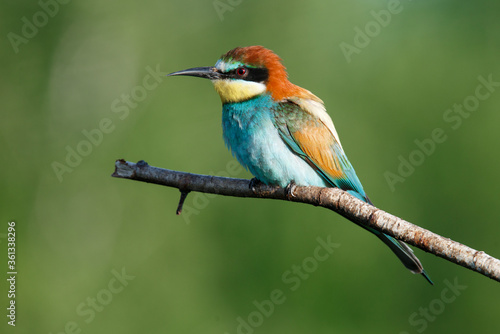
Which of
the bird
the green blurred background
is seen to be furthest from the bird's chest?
the green blurred background

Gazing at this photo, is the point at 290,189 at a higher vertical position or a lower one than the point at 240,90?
lower

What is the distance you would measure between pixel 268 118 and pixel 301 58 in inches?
180

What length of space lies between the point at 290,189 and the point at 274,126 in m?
0.41

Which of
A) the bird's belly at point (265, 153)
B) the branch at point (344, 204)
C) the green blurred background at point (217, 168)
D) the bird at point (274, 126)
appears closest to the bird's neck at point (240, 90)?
the bird at point (274, 126)

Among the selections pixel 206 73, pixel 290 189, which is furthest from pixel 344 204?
pixel 206 73

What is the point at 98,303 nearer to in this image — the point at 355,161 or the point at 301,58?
the point at 355,161

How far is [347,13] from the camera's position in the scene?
8188mm

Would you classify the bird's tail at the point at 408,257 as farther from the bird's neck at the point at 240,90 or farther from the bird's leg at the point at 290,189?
the bird's neck at the point at 240,90

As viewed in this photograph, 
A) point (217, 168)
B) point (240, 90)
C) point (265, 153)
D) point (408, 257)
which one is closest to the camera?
point (408, 257)

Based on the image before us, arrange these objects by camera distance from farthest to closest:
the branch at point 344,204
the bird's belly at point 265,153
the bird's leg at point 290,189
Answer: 1. the bird's belly at point 265,153
2. the bird's leg at point 290,189
3. the branch at point 344,204

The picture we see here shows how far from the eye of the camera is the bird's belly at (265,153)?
9.97 feet

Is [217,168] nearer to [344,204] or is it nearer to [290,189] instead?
[290,189]

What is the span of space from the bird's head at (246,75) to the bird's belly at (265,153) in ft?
0.48

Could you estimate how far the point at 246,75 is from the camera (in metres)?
3.28
